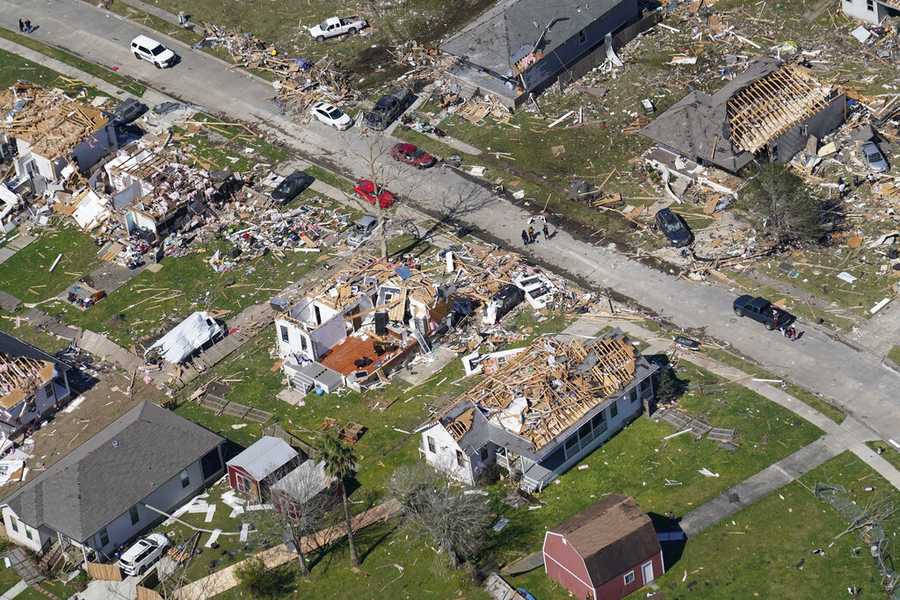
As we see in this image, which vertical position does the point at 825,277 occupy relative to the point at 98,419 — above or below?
above

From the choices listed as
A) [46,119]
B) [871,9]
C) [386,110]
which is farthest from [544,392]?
[46,119]

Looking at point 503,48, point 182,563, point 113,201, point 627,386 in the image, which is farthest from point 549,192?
point 182,563

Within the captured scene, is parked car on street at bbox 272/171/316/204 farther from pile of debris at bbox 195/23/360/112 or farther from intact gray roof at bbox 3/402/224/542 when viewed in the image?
intact gray roof at bbox 3/402/224/542

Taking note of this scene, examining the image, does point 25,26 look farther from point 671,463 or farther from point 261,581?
point 671,463

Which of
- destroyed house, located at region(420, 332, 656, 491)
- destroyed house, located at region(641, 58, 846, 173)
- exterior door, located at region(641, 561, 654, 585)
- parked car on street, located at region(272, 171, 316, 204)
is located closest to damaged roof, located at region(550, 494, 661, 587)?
exterior door, located at region(641, 561, 654, 585)

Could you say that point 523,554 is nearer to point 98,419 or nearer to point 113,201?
point 98,419

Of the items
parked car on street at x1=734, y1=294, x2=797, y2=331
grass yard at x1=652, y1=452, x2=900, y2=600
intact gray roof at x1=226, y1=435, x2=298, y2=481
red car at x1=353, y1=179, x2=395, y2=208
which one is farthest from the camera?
red car at x1=353, y1=179, x2=395, y2=208
